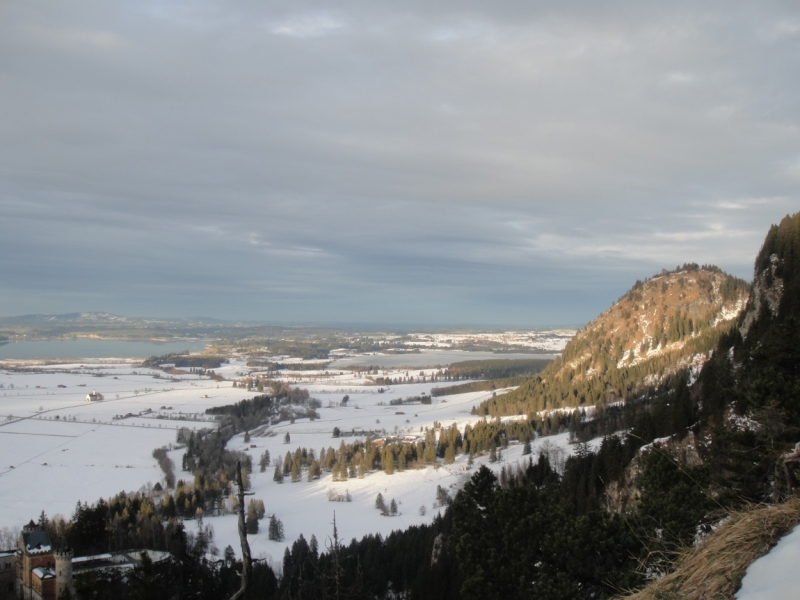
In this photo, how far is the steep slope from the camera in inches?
3750

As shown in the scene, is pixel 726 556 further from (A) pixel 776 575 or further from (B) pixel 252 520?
(B) pixel 252 520

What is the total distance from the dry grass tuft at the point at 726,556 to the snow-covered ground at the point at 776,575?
136 mm

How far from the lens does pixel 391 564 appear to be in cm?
3897

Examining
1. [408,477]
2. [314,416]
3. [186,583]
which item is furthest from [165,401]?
[186,583]

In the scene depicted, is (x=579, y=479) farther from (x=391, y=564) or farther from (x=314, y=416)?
(x=314, y=416)

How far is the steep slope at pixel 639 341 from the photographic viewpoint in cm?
9526

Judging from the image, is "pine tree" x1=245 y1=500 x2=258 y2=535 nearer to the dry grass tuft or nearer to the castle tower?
the castle tower

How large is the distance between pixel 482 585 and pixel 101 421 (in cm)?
11210

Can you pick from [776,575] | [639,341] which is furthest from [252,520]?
[639,341]

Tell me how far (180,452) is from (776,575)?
305 feet

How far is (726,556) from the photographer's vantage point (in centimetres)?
515

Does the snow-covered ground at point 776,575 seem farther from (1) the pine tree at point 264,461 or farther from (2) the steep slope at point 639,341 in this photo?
(2) the steep slope at point 639,341

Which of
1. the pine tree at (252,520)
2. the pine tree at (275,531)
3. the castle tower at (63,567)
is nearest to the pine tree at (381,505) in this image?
the pine tree at (275,531)

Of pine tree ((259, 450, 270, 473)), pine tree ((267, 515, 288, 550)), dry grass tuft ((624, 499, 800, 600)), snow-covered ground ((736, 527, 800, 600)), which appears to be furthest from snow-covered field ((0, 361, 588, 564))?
snow-covered ground ((736, 527, 800, 600))
